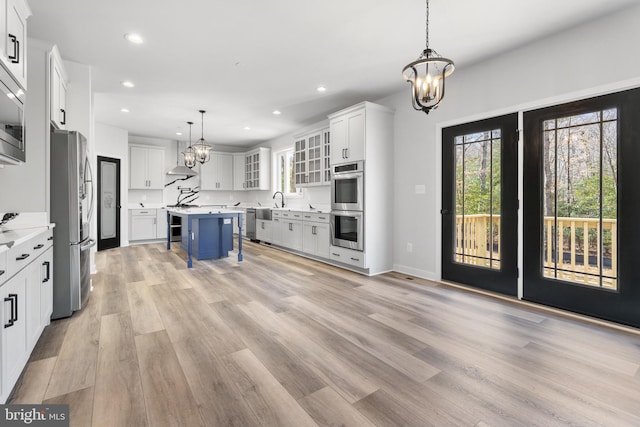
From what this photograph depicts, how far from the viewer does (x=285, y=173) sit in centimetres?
785

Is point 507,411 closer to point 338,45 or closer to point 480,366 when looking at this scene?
point 480,366

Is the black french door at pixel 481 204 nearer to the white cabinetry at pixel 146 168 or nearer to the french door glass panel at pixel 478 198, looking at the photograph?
the french door glass panel at pixel 478 198

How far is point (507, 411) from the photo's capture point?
1586 millimetres

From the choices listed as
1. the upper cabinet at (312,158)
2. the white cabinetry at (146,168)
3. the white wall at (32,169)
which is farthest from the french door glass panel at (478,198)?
the white cabinetry at (146,168)

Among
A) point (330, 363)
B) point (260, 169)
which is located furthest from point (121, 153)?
point (330, 363)

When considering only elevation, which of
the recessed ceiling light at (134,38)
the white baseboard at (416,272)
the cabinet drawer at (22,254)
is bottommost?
the white baseboard at (416,272)

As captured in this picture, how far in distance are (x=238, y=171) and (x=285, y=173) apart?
1.92 m

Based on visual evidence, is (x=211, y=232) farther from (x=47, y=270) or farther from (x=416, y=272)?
(x=416, y=272)

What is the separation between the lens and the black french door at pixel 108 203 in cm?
627

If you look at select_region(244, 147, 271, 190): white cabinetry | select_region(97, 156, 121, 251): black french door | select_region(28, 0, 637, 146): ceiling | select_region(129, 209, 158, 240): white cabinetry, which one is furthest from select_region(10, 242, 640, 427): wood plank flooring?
select_region(244, 147, 271, 190): white cabinetry

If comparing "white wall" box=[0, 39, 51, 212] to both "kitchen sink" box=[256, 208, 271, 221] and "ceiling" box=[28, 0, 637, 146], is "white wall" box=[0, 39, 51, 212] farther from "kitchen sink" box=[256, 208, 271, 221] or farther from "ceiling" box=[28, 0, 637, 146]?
"kitchen sink" box=[256, 208, 271, 221]

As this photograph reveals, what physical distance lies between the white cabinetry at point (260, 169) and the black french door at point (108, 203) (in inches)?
124

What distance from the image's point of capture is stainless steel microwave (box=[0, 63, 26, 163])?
6.72ft

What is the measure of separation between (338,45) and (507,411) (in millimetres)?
3329
